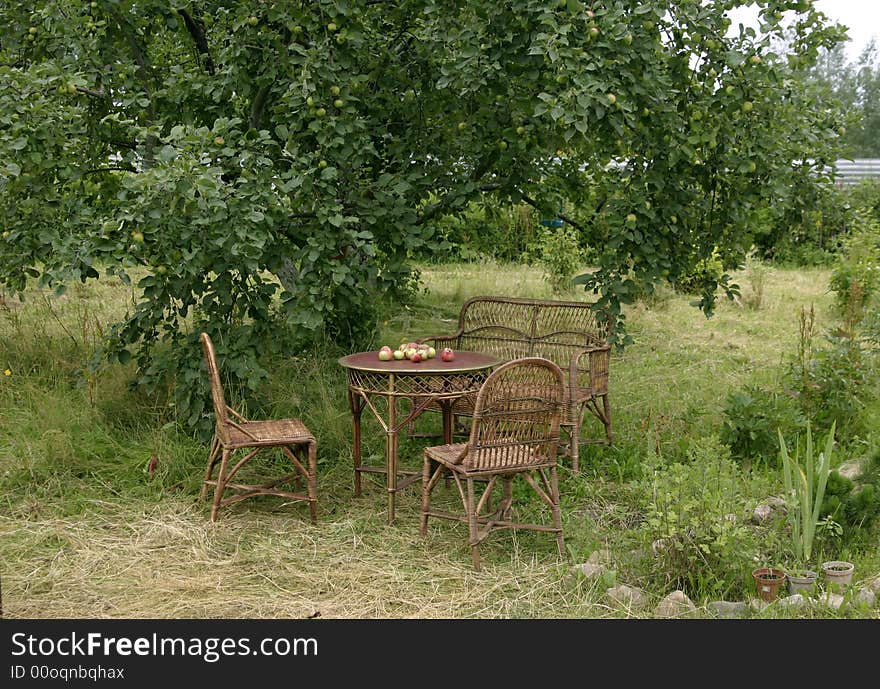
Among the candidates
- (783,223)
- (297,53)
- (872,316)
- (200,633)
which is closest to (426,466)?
(200,633)

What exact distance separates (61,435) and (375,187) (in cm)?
218

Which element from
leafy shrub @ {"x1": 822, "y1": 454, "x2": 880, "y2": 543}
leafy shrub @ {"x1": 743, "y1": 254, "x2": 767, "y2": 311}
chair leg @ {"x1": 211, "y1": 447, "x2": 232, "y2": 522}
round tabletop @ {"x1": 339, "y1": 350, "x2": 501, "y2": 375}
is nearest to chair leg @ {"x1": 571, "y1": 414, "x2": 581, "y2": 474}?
round tabletop @ {"x1": 339, "y1": 350, "x2": 501, "y2": 375}

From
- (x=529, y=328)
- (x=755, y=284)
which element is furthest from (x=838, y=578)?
(x=755, y=284)


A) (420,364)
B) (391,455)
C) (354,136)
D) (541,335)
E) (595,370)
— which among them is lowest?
(391,455)

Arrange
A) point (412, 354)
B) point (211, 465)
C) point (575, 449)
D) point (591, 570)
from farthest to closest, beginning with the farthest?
point (575, 449) → point (412, 354) → point (211, 465) → point (591, 570)

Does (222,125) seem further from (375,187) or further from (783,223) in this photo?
(783,223)

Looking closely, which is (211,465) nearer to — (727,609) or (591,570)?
(591,570)

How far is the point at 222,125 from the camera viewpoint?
15.7 ft

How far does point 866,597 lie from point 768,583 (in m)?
0.36

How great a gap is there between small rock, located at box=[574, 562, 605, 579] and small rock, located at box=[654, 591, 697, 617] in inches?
12.5

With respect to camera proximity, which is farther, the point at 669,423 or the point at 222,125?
the point at 669,423

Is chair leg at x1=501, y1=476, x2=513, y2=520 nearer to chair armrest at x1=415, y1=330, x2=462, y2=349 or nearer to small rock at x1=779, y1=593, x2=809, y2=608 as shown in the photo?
small rock at x1=779, y1=593, x2=809, y2=608

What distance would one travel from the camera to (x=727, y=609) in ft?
11.7

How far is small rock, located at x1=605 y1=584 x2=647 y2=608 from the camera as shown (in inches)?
145
